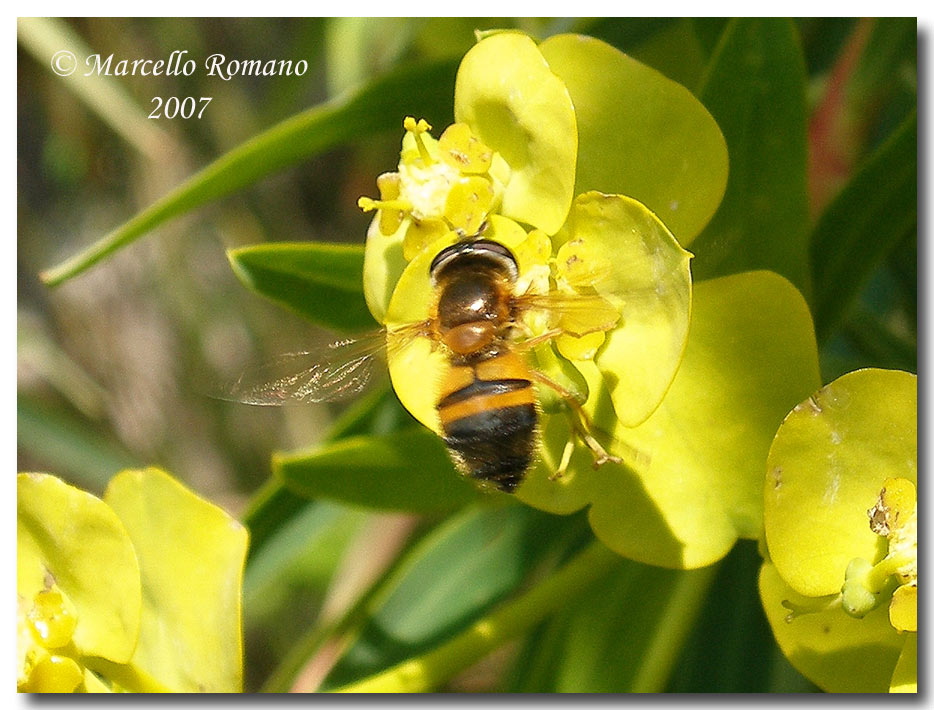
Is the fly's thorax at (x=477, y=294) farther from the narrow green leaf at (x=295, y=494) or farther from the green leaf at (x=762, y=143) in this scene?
the narrow green leaf at (x=295, y=494)

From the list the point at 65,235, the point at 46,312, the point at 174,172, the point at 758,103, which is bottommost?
Answer: the point at 46,312

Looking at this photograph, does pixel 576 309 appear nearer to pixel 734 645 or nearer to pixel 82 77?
pixel 734 645

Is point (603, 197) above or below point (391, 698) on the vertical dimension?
above

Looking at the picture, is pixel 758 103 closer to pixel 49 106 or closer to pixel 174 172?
pixel 174 172

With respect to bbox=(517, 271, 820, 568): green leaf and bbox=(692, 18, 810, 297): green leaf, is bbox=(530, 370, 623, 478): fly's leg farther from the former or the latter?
bbox=(692, 18, 810, 297): green leaf

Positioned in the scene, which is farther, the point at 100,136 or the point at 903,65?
the point at 100,136
